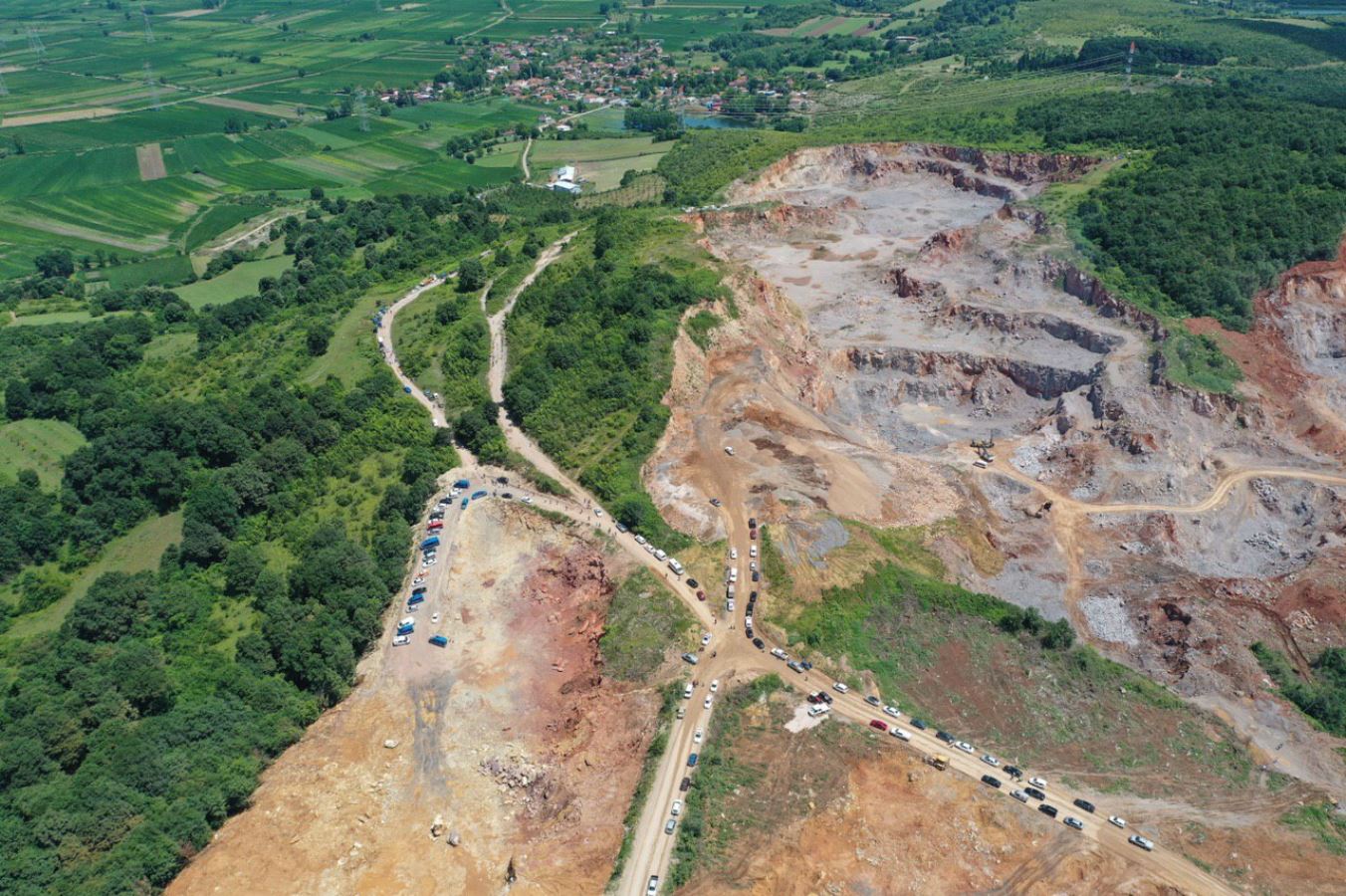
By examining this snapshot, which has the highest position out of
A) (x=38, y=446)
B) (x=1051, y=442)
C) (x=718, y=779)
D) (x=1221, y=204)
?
(x=1221, y=204)

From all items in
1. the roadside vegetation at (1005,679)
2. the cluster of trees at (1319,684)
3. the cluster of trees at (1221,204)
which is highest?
the cluster of trees at (1221,204)

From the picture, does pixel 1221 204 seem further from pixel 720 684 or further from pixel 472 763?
pixel 472 763

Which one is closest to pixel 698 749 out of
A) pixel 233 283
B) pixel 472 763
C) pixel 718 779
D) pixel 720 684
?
pixel 718 779

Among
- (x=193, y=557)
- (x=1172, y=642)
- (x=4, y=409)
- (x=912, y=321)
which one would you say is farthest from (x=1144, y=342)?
(x=4, y=409)

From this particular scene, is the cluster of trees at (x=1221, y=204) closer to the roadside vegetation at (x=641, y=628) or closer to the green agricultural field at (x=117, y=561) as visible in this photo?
the roadside vegetation at (x=641, y=628)

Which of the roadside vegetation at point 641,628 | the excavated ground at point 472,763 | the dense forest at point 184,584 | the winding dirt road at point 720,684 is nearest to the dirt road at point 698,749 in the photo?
the winding dirt road at point 720,684
